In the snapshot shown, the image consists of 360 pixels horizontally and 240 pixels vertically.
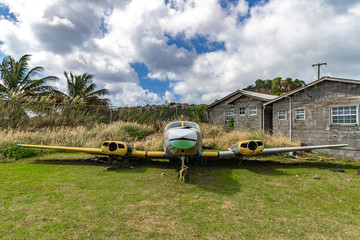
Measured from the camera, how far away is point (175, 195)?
411 cm

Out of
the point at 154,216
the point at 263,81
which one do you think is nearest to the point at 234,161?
the point at 154,216

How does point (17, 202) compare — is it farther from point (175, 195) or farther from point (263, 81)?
point (263, 81)

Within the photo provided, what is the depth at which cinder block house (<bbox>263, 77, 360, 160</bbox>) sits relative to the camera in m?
9.75

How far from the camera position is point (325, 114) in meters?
10.9

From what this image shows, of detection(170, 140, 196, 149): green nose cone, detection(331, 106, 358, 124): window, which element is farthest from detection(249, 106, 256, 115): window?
detection(170, 140, 196, 149): green nose cone

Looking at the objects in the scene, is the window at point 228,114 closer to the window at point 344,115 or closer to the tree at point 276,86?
the window at point 344,115

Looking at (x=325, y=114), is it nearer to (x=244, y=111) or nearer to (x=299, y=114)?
(x=299, y=114)

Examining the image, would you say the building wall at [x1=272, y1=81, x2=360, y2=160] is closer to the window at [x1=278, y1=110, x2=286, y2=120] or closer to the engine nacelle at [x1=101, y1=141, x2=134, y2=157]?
the window at [x1=278, y1=110, x2=286, y2=120]

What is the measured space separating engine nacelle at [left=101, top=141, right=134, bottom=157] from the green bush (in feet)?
16.3

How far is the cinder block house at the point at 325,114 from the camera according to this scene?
9.75 meters

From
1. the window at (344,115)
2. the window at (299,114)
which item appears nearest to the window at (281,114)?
the window at (299,114)

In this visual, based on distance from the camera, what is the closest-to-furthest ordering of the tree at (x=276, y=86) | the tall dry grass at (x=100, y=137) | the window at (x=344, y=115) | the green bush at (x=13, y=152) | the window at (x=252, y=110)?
the green bush at (x=13, y=152), the tall dry grass at (x=100, y=137), the window at (x=344, y=115), the window at (x=252, y=110), the tree at (x=276, y=86)

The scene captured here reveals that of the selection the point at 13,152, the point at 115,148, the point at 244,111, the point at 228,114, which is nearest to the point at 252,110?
the point at 244,111

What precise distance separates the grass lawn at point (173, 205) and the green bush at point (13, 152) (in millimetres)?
2667
